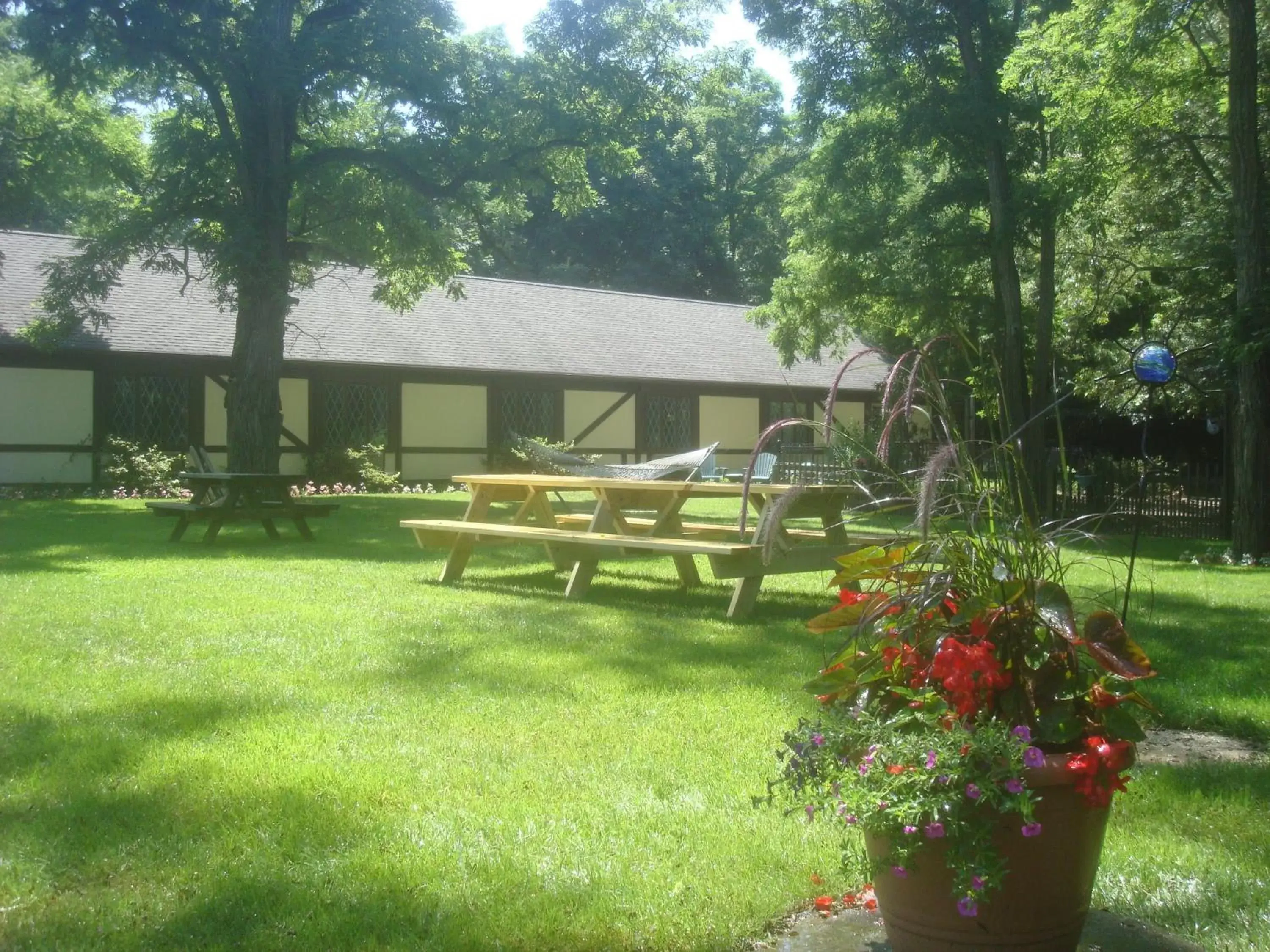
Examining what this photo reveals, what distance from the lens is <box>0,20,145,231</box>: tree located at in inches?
874

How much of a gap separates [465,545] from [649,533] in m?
1.44

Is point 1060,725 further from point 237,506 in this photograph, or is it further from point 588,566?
point 237,506

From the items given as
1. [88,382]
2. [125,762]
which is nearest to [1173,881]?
[125,762]

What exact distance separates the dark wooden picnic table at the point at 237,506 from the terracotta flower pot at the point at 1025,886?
36.0 ft

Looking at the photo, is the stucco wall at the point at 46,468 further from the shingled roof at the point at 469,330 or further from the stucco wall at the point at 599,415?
the stucco wall at the point at 599,415

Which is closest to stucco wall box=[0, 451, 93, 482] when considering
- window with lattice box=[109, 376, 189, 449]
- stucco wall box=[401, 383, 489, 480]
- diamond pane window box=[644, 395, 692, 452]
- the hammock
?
window with lattice box=[109, 376, 189, 449]

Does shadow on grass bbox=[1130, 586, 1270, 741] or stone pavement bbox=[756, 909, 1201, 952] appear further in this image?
shadow on grass bbox=[1130, 586, 1270, 741]

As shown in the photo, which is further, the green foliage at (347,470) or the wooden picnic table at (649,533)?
the green foliage at (347,470)

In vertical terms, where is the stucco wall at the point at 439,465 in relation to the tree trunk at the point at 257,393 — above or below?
below

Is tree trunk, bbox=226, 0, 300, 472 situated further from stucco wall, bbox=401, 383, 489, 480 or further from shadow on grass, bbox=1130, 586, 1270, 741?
shadow on grass, bbox=1130, 586, 1270, 741

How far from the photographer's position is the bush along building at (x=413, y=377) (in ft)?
73.2

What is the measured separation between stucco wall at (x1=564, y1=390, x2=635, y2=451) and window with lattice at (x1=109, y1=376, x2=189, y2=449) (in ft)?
27.9

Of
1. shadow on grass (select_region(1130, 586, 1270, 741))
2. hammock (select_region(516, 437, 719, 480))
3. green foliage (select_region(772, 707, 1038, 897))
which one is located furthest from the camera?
hammock (select_region(516, 437, 719, 480))

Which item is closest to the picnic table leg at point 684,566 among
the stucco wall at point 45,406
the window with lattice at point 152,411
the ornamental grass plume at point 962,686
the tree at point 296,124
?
the ornamental grass plume at point 962,686
